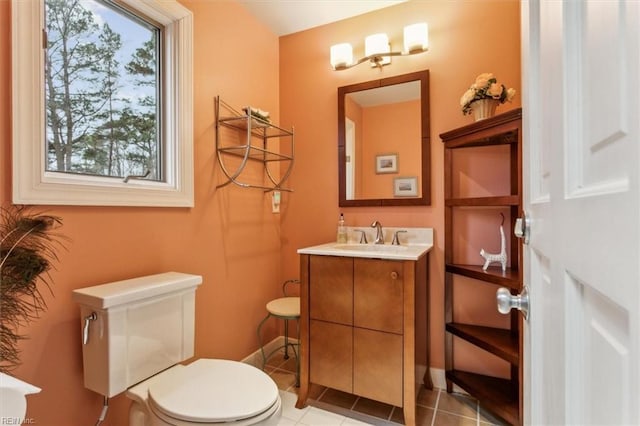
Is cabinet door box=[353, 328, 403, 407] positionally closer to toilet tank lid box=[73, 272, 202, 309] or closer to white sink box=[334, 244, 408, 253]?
white sink box=[334, 244, 408, 253]

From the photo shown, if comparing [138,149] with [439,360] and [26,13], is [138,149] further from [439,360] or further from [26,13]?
[439,360]

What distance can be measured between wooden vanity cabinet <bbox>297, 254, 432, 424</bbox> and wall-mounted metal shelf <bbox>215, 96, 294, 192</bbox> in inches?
29.6

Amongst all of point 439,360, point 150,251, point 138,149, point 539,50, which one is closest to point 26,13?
point 138,149

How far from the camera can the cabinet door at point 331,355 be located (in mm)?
1630

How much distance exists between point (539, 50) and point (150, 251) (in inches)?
63.9

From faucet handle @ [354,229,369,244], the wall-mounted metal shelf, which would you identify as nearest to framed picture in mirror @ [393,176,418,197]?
faucet handle @ [354,229,369,244]

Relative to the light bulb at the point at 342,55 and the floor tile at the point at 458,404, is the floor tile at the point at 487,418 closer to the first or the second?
the floor tile at the point at 458,404

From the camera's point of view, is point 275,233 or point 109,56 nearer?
point 109,56

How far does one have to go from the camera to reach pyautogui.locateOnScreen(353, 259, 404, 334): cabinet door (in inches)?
59.7

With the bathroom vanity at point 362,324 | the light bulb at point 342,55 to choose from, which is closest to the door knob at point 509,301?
the bathroom vanity at point 362,324

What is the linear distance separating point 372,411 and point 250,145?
1.72 meters

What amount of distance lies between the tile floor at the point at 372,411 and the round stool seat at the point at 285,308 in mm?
471

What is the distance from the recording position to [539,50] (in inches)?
24.0

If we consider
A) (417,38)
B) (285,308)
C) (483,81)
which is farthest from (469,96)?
(285,308)
